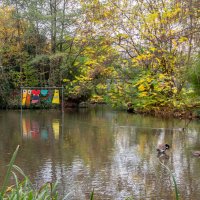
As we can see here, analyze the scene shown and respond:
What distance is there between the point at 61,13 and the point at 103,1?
190 inches

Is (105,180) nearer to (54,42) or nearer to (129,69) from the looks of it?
(129,69)

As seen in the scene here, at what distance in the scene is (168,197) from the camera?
163 inches

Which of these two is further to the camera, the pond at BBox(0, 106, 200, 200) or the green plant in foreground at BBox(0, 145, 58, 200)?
the pond at BBox(0, 106, 200, 200)

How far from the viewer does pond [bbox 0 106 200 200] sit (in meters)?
4.48

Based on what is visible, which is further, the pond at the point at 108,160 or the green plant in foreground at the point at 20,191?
the pond at the point at 108,160

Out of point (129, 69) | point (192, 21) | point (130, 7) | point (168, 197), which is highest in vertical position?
point (130, 7)

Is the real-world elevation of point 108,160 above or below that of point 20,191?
below

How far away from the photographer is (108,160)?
6203mm

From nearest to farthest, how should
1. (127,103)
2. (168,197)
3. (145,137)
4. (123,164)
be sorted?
1. (168,197)
2. (123,164)
3. (145,137)
4. (127,103)

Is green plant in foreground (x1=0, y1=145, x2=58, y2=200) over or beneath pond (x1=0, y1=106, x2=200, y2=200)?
over

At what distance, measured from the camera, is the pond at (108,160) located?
4478 millimetres

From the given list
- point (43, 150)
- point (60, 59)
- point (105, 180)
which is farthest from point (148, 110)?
point (105, 180)

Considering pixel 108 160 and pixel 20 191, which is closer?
pixel 20 191

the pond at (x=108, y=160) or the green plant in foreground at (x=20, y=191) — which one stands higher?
the green plant in foreground at (x=20, y=191)
